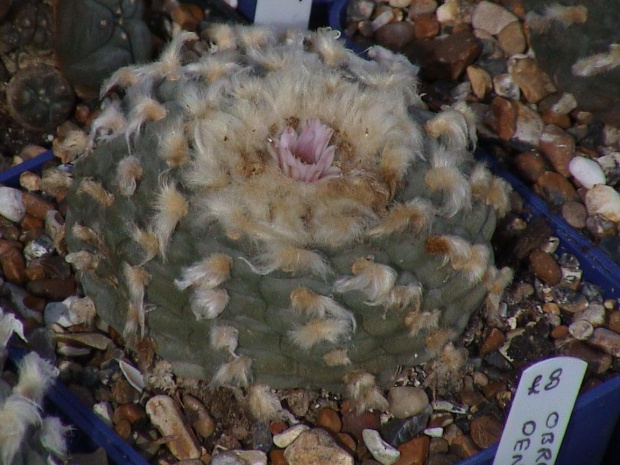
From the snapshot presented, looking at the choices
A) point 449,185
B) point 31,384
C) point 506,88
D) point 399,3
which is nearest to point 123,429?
point 31,384

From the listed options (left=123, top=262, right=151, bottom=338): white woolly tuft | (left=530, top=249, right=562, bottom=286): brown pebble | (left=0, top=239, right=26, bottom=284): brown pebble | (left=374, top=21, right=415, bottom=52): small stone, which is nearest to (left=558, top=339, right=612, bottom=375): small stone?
(left=530, top=249, right=562, bottom=286): brown pebble

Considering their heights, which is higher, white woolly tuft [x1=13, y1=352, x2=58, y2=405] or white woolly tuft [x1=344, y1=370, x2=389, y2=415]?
white woolly tuft [x1=13, y1=352, x2=58, y2=405]

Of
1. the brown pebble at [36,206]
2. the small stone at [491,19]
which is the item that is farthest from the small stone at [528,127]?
the brown pebble at [36,206]

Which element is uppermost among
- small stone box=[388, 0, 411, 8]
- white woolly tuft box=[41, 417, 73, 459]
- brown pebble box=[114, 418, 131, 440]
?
small stone box=[388, 0, 411, 8]

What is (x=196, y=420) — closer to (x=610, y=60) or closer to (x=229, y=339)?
(x=229, y=339)

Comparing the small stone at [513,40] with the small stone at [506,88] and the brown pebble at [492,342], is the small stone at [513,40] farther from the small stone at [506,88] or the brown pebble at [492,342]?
the brown pebble at [492,342]

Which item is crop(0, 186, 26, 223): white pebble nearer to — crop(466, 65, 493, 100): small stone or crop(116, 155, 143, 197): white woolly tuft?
crop(116, 155, 143, 197): white woolly tuft

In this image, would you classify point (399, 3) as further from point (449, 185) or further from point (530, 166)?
point (449, 185)
